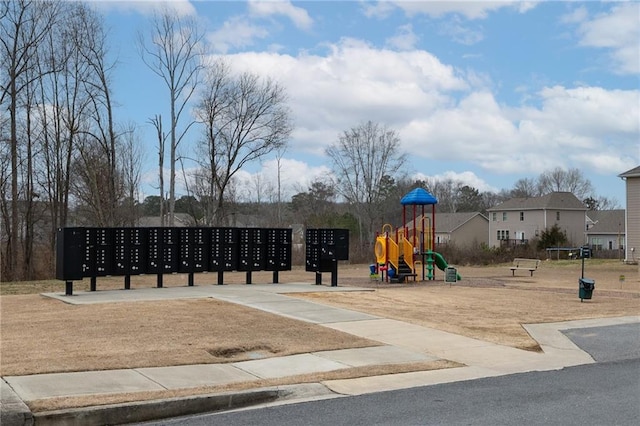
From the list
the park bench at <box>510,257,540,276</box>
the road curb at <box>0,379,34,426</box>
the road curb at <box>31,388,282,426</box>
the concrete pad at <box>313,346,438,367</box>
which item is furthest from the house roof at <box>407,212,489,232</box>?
the road curb at <box>0,379,34,426</box>

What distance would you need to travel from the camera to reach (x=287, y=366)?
384 inches

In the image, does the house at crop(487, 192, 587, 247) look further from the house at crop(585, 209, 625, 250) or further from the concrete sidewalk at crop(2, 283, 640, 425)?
the concrete sidewalk at crop(2, 283, 640, 425)

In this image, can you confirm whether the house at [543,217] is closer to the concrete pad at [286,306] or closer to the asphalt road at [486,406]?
the concrete pad at [286,306]

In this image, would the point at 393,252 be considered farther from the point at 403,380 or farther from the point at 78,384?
the point at 78,384

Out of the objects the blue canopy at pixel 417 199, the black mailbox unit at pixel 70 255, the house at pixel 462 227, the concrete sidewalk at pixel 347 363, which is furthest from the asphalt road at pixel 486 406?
the house at pixel 462 227

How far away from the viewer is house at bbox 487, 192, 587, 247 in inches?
2837

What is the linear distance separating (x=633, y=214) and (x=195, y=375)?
133 ft

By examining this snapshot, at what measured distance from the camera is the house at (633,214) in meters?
43.2

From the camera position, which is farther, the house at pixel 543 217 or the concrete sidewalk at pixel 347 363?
the house at pixel 543 217

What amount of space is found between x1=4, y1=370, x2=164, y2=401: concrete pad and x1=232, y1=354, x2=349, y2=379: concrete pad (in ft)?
4.94

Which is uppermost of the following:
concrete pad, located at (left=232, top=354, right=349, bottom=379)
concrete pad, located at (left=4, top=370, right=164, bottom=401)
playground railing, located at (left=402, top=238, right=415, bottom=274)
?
playground railing, located at (left=402, top=238, right=415, bottom=274)

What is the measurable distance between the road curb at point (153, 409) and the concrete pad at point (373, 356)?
2.08 m

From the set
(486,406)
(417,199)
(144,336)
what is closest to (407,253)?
(417,199)

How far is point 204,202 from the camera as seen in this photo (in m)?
49.5
